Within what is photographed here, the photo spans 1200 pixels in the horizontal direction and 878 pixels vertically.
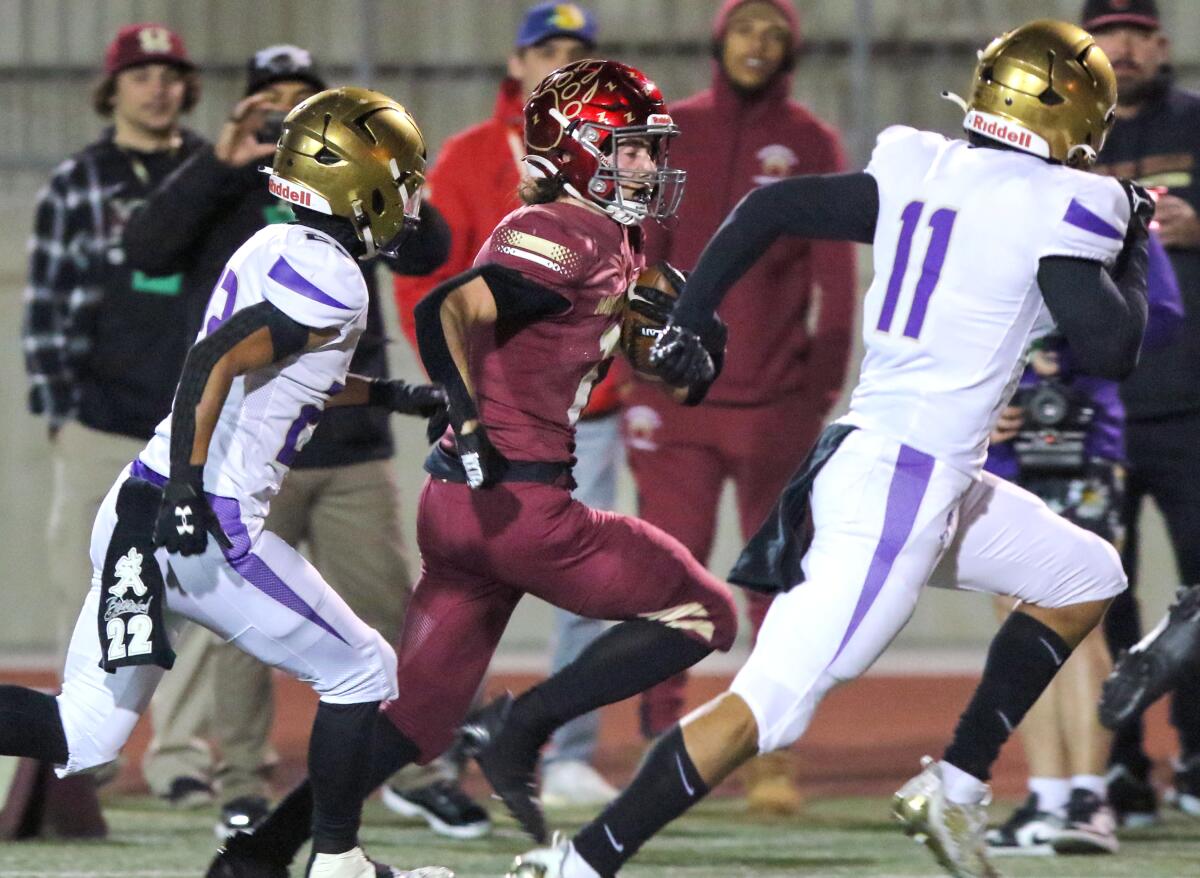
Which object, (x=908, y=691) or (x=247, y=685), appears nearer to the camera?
(x=247, y=685)

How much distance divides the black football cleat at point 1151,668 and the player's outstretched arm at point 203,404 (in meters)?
1.98

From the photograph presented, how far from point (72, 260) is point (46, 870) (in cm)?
219

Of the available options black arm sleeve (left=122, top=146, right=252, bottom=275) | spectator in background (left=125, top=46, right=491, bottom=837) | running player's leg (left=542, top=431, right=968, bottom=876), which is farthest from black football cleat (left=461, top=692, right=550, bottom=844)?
black arm sleeve (left=122, top=146, right=252, bottom=275)

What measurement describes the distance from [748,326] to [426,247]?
1.35 meters

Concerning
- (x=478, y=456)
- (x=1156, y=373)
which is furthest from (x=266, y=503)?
(x=1156, y=373)

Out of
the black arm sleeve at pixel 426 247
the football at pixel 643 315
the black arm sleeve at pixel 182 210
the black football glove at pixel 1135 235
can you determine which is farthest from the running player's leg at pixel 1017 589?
the black arm sleeve at pixel 182 210

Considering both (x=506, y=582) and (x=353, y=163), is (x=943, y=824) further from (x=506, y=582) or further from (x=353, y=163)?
(x=353, y=163)

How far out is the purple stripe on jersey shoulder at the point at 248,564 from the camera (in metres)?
3.96

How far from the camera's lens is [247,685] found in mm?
5668

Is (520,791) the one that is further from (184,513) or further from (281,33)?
(281,33)

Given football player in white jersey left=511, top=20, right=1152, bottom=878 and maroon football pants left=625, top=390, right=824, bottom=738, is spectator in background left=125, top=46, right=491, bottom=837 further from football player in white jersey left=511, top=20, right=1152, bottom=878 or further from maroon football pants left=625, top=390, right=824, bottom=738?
football player in white jersey left=511, top=20, right=1152, bottom=878

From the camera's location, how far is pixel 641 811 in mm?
3869

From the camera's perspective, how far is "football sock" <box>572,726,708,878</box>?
3.87 metres

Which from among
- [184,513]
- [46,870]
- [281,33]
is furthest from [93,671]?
[281,33]
